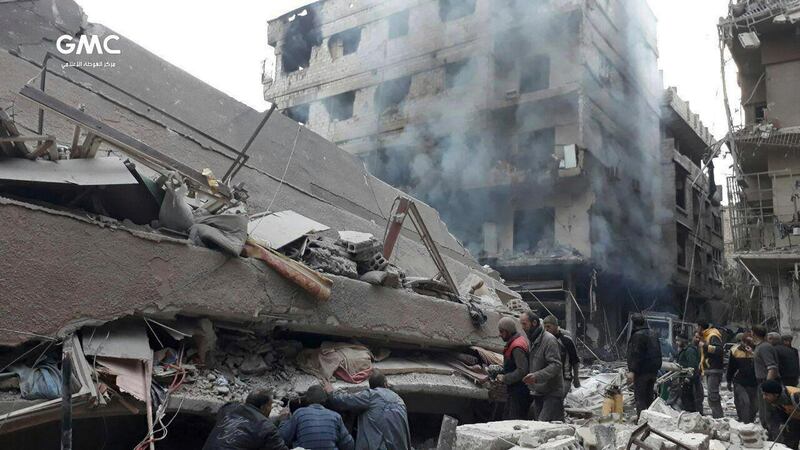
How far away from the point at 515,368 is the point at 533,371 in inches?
10.2

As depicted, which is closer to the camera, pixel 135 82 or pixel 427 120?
pixel 135 82

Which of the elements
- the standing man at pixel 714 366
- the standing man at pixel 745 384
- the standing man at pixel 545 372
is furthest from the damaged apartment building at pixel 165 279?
the standing man at pixel 714 366

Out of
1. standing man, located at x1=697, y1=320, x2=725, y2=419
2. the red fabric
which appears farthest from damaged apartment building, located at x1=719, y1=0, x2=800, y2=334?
the red fabric

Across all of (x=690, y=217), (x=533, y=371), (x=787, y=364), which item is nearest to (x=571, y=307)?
(x=690, y=217)

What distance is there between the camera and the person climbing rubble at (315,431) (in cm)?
399

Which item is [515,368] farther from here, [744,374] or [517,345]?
[744,374]

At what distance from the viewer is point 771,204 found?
54.9 feet

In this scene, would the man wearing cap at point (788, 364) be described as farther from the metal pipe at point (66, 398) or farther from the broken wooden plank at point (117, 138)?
the metal pipe at point (66, 398)

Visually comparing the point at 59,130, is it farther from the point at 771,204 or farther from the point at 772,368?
the point at 771,204

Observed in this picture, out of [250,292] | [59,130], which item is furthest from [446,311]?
[59,130]

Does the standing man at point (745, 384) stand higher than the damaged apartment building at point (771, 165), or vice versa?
the damaged apartment building at point (771, 165)

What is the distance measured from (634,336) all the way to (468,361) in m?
1.92

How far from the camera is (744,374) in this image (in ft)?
24.4

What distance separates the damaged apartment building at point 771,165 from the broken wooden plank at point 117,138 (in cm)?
1475
